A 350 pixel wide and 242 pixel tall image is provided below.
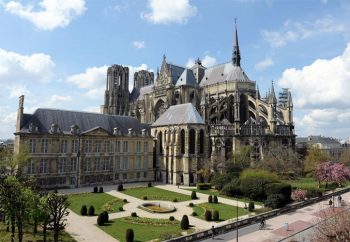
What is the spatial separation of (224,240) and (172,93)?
5682cm

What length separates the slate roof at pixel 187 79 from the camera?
3271 inches

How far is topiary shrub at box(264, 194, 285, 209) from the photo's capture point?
38656 mm

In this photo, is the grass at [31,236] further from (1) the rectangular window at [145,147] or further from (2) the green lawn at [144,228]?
(1) the rectangular window at [145,147]

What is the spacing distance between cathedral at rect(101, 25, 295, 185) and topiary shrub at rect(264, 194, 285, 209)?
69.6 feet

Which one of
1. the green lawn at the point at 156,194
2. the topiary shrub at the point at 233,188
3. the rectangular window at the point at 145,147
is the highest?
the rectangular window at the point at 145,147

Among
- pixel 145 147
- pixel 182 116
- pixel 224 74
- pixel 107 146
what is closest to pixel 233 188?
pixel 182 116

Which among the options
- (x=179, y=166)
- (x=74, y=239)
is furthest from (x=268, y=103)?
(x=74, y=239)

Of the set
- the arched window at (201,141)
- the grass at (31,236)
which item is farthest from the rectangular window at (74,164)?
the grass at (31,236)

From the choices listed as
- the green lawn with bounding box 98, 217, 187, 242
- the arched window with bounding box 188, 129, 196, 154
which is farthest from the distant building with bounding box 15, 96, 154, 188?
the green lawn with bounding box 98, 217, 187, 242

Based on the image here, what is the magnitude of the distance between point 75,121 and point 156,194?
21.4m

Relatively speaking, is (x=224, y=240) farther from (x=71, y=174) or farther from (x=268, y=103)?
(x=268, y=103)

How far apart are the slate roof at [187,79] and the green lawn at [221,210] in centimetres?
4631

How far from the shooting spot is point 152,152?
6600 cm

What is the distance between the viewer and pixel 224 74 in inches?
3317
